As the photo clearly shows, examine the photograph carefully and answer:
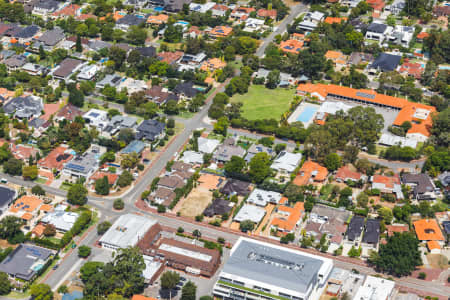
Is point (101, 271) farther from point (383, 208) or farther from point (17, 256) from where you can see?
point (383, 208)

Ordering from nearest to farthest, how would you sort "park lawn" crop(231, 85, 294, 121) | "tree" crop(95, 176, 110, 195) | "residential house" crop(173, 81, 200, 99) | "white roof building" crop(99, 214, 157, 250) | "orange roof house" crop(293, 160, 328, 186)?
"white roof building" crop(99, 214, 157, 250)
"tree" crop(95, 176, 110, 195)
"orange roof house" crop(293, 160, 328, 186)
"park lawn" crop(231, 85, 294, 121)
"residential house" crop(173, 81, 200, 99)

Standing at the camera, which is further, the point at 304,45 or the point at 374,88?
the point at 304,45

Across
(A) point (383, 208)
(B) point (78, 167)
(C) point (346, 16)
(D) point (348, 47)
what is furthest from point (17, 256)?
(C) point (346, 16)

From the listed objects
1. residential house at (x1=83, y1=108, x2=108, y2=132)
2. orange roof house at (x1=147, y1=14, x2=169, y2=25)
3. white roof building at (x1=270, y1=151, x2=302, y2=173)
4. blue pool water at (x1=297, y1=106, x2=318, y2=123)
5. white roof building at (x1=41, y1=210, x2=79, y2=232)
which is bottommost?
white roof building at (x1=41, y1=210, x2=79, y2=232)

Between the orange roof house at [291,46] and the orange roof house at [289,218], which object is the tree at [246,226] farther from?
the orange roof house at [291,46]

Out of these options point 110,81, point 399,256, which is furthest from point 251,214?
point 110,81

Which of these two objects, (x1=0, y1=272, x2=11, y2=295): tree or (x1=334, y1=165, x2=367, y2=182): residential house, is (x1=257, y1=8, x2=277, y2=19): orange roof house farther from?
(x1=0, y1=272, x2=11, y2=295): tree

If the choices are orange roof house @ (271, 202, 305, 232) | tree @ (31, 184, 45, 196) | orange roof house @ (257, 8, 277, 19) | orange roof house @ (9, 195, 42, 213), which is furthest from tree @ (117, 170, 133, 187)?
orange roof house @ (257, 8, 277, 19)

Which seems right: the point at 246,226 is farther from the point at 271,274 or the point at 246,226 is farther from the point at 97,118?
the point at 97,118
